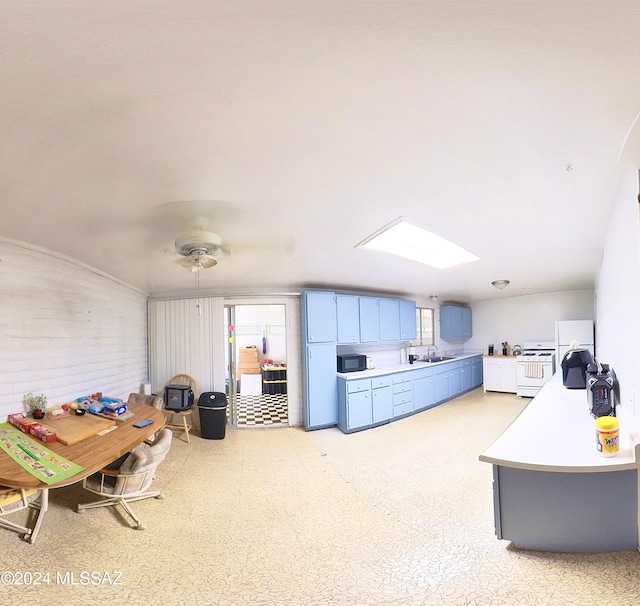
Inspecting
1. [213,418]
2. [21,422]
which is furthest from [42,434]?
[213,418]

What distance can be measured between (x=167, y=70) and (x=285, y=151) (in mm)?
612

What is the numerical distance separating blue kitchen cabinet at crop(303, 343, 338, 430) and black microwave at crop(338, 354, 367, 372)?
0.19 metres

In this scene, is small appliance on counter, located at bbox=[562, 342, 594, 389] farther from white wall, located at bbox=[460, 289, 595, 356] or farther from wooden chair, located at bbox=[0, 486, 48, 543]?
wooden chair, located at bbox=[0, 486, 48, 543]

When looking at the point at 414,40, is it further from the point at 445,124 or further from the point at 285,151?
the point at 285,151

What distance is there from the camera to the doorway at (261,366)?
623 cm

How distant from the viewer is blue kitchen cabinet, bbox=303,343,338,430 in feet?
16.4

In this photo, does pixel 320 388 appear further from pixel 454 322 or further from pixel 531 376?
pixel 531 376

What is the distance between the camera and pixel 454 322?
8.02m

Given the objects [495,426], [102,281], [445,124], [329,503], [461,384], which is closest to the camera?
[445,124]

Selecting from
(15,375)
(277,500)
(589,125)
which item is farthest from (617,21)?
(15,375)

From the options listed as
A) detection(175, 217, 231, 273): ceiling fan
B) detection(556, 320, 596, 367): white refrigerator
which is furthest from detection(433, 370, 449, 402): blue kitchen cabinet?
detection(175, 217, 231, 273): ceiling fan

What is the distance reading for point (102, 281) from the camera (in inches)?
166

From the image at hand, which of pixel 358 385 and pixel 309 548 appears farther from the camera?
pixel 358 385

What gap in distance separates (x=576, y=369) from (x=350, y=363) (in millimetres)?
2864
